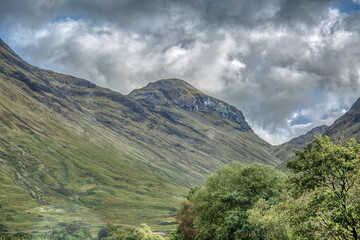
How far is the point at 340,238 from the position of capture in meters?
22.2

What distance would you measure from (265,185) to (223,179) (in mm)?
11675

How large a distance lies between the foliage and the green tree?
56.9ft

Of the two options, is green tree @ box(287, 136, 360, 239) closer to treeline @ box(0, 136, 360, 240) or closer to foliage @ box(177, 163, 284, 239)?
treeline @ box(0, 136, 360, 240)

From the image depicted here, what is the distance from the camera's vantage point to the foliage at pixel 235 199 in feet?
141

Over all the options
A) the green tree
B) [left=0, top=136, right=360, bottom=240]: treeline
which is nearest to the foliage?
[left=0, top=136, right=360, bottom=240]: treeline

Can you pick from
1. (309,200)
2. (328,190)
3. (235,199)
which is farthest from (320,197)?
(235,199)

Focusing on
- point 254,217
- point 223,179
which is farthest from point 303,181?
point 223,179

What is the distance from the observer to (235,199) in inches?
1879

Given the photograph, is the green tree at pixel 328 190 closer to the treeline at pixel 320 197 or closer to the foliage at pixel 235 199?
the treeline at pixel 320 197

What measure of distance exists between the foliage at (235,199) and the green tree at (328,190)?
17.3 metres

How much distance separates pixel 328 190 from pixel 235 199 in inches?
1082

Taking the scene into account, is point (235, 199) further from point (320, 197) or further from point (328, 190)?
point (328, 190)

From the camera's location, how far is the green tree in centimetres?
2078

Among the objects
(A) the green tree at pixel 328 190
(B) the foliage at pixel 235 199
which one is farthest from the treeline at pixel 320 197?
(B) the foliage at pixel 235 199
